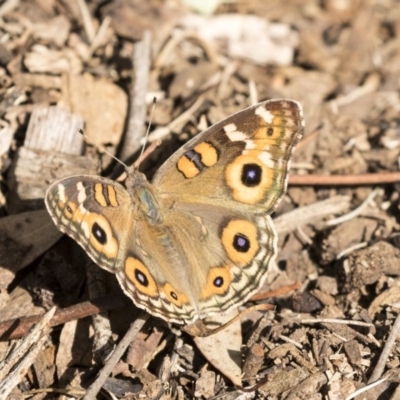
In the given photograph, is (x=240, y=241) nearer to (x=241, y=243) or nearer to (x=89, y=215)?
(x=241, y=243)

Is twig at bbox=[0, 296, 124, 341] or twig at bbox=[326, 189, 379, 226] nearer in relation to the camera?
twig at bbox=[0, 296, 124, 341]

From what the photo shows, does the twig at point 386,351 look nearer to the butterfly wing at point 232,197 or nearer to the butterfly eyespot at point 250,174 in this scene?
the butterfly wing at point 232,197

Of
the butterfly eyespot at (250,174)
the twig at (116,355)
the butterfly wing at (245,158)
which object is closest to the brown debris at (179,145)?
the twig at (116,355)

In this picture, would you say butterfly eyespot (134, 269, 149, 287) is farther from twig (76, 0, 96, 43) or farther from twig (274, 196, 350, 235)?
twig (76, 0, 96, 43)

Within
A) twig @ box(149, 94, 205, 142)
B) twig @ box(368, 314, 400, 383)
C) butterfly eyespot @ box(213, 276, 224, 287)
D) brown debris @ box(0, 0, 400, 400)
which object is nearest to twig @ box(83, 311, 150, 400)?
brown debris @ box(0, 0, 400, 400)

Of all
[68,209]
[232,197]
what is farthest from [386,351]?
[68,209]

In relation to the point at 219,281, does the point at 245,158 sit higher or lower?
higher

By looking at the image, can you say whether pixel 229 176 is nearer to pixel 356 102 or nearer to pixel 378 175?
pixel 378 175
